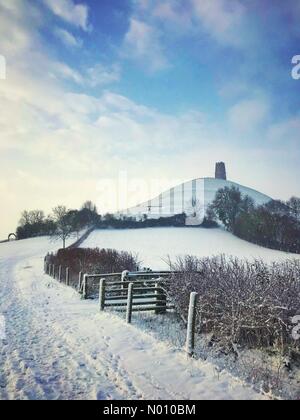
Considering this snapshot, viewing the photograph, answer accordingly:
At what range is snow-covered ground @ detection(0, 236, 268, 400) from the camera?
5.45 meters

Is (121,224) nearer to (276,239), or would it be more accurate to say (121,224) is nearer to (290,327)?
(276,239)

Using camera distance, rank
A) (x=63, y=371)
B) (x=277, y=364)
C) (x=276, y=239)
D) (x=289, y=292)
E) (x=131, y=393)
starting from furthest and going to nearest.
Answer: (x=276, y=239)
(x=289, y=292)
(x=277, y=364)
(x=63, y=371)
(x=131, y=393)

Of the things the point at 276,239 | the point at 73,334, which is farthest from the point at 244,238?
the point at 73,334

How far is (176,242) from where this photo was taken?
215 ft

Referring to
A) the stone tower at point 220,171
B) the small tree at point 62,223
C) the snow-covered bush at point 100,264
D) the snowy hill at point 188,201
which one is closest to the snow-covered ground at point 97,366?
the snow-covered bush at point 100,264

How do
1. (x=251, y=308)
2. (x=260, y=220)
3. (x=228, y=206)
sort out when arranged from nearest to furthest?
(x=251, y=308)
(x=260, y=220)
(x=228, y=206)

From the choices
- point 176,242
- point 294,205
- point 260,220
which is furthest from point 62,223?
point 294,205

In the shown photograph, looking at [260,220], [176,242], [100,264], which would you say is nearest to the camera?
[100,264]

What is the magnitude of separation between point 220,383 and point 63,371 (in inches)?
109

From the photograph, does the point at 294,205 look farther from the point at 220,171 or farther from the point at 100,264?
the point at 220,171

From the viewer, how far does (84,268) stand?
22859 mm

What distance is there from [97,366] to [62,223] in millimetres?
63037

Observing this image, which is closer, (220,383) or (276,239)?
(220,383)
